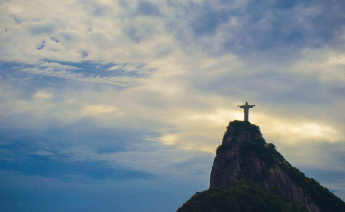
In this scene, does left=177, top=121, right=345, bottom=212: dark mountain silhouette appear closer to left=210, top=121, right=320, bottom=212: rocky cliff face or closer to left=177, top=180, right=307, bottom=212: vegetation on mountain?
Answer: left=210, top=121, right=320, bottom=212: rocky cliff face

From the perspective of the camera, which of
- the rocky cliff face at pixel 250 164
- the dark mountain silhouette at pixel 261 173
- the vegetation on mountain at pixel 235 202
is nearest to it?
the vegetation on mountain at pixel 235 202

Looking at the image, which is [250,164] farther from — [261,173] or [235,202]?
[235,202]

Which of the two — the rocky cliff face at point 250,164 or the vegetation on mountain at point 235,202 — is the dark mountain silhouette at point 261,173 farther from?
the vegetation on mountain at point 235,202

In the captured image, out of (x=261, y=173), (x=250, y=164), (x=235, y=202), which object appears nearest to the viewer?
(x=235, y=202)

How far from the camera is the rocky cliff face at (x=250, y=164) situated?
49.5 metres

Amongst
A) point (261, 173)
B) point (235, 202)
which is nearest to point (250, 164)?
point (261, 173)

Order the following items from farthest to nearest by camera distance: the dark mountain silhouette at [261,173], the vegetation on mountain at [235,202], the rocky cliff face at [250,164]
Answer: the rocky cliff face at [250,164]
the dark mountain silhouette at [261,173]
the vegetation on mountain at [235,202]

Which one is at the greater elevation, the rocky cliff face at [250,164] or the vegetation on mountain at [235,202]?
the rocky cliff face at [250,164]

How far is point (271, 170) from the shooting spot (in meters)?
50.7

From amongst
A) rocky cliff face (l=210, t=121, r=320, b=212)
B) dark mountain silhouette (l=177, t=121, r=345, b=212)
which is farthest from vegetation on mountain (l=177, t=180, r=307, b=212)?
rocky cliff face (l=210, t=121, r=320, b=212)

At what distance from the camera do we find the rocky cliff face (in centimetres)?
4953

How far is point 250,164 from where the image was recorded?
169 feet

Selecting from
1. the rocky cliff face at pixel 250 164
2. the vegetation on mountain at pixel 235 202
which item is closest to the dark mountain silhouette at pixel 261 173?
the rocky cliff face at pixel 250 164

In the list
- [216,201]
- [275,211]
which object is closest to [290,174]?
[275,211]
